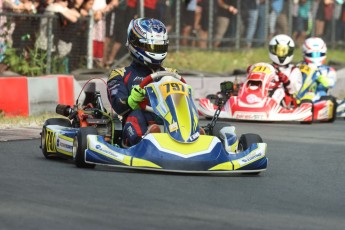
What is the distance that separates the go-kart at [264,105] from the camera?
56.1ft

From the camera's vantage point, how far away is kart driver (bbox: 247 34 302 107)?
17719 millimetres

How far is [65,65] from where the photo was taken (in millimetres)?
18312

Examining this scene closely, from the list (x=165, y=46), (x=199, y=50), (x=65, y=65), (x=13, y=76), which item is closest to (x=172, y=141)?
(x=165, y=46)

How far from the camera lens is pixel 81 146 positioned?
10.1 m

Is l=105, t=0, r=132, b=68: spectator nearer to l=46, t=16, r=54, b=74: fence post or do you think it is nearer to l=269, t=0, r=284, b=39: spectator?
l=46, t=16, r=54, b=74: fence post

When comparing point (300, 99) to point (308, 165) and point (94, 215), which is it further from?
point (94, 215)

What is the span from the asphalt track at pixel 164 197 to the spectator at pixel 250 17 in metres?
12.7

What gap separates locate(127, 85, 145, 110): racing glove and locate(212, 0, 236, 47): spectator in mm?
13013

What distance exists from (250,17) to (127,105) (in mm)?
14329

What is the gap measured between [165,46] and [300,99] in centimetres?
761

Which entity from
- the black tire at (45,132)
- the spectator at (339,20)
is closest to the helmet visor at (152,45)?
the black tire at (45,132)

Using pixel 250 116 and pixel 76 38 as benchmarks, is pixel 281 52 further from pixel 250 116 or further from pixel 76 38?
pixel 76 38

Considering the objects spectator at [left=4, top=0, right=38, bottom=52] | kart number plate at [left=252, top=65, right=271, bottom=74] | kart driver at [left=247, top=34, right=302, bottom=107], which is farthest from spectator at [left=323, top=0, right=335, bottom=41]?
spectator at [left=4, top=0, right=38, bottom=52]

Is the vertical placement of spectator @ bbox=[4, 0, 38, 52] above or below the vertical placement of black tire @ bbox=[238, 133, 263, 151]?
above
